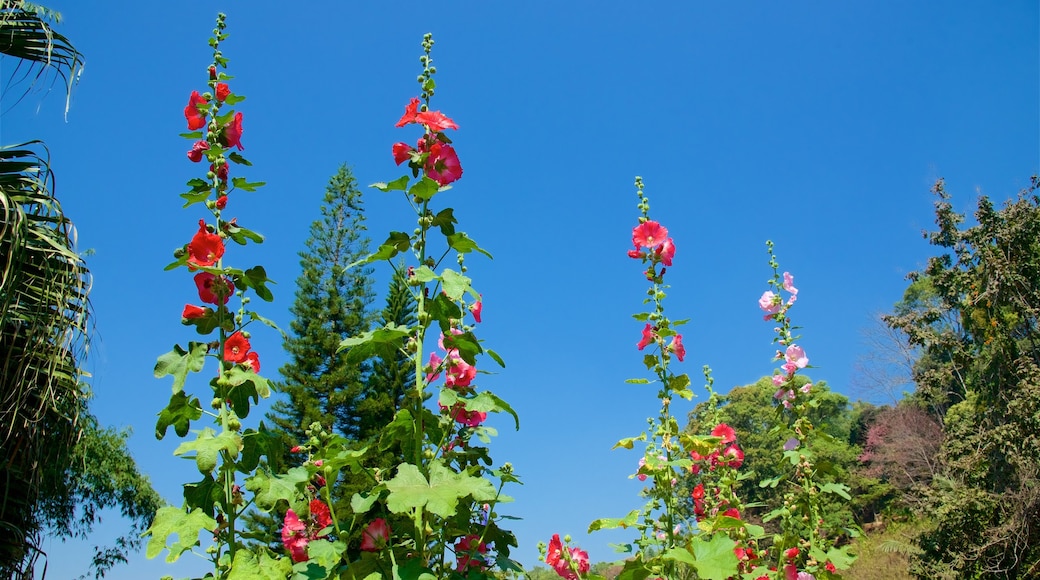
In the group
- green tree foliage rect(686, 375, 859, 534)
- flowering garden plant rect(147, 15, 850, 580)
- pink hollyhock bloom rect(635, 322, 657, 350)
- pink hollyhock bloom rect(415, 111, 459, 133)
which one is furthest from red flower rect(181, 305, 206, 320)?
green tree foliage rect(686, 375, 859, 534)

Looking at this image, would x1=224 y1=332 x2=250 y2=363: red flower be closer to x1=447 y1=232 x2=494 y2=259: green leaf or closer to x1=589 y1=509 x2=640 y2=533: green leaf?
x1=447 y1=232 x2=494 y2=259: green leaf

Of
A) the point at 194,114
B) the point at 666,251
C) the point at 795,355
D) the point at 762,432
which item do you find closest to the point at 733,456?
the point at 795,355

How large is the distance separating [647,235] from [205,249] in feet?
4.81

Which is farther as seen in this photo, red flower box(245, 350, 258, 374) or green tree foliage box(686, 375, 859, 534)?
green tree foliage box(686, 375, 859, 534)

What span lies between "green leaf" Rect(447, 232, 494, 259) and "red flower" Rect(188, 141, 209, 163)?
784 mm

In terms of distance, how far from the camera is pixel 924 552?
12.9 metres

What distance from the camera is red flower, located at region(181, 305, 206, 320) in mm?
1705

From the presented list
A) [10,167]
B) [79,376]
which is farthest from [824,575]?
[10,167]

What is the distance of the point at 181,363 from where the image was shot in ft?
5.34

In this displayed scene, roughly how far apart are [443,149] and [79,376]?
4080mm

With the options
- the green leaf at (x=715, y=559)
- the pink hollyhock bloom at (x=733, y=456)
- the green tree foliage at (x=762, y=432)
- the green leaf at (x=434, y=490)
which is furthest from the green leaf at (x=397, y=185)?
the green tree foliage at (x=762, y=432)

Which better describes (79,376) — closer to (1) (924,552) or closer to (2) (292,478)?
(2) (292,478)

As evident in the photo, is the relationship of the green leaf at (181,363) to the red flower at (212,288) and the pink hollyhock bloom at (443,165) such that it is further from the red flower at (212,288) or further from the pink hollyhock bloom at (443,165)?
the pink hollyhock bloom at (443,165)

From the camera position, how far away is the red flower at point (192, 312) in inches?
67.1
